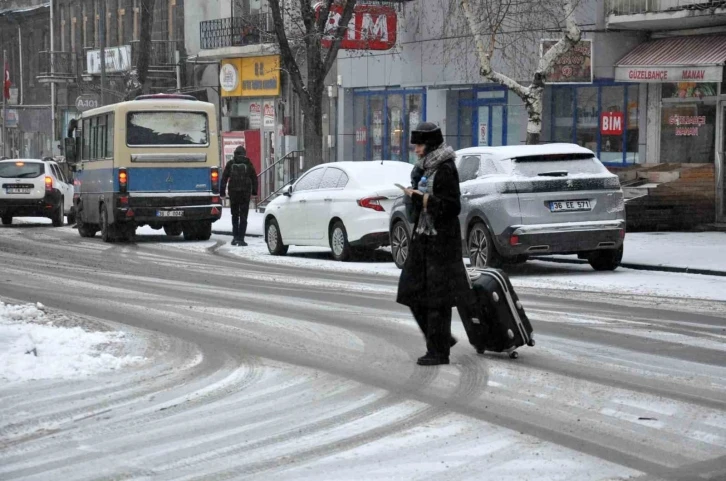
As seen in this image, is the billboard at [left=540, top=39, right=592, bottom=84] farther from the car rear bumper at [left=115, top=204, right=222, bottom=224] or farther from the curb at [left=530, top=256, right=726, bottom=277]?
the curb at [left=530, top=256, right=726, bottom=277]

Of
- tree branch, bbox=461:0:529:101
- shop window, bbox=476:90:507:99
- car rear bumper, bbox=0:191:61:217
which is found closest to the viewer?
tree branch, bbox=461:0:529:101

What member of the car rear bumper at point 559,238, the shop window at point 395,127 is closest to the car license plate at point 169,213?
the shop window at point 395,127

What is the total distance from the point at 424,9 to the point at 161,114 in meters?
8.97

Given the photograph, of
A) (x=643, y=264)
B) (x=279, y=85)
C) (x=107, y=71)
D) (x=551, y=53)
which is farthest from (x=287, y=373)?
(x=107, y=71)

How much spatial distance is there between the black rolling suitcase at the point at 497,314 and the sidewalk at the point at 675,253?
8138 mm

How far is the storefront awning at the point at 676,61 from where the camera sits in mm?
25344

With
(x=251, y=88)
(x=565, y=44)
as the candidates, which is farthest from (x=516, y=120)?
(x=251, y=88)

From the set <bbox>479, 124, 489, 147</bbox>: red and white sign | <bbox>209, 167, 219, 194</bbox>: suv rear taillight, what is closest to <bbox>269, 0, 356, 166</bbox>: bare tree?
<bbox>209, 167, 219, 194</bbox>: suv rear taillight

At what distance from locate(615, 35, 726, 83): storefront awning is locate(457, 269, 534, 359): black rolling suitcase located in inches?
622

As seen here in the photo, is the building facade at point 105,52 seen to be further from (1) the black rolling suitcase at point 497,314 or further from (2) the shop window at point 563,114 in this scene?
(1) the black rolling suitcase at point 497,314

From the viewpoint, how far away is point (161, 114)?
1066 inches

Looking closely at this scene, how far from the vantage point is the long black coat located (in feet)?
33.1

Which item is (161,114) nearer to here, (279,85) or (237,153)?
→ (237,153)

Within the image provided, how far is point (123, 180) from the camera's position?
2670 centimetres
